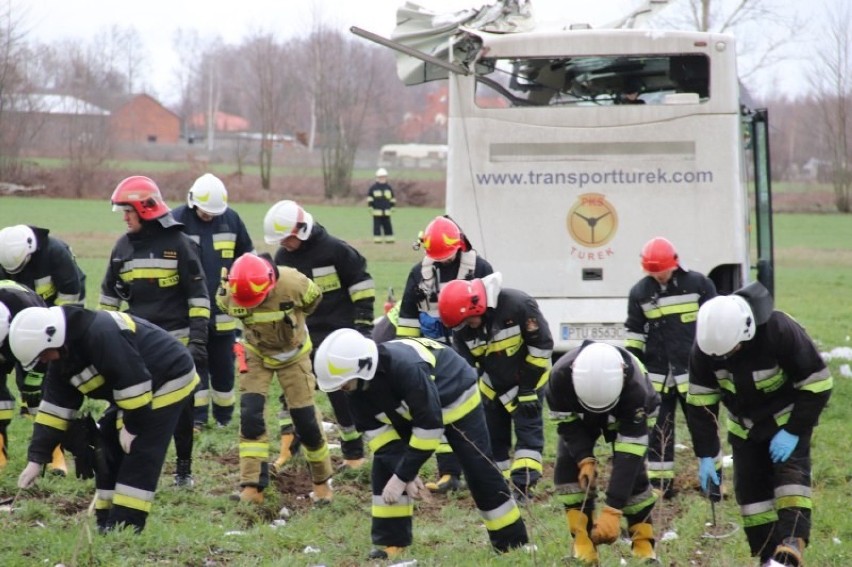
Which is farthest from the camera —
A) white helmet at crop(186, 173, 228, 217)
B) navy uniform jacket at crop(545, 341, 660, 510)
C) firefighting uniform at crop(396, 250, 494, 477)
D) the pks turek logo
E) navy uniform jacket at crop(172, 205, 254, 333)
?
the pks turek logo

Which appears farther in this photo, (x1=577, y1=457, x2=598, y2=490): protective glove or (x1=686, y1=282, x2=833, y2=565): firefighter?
(x1=577, y1=457, x2=598, y2=490): protective glove

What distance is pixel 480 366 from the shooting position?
843 centimetres

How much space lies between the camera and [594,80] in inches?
469

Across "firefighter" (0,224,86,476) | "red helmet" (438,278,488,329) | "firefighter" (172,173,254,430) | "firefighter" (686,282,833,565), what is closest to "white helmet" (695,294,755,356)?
"firefighter" (686,282,833,565)

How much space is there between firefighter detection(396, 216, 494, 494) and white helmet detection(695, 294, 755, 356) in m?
2.92

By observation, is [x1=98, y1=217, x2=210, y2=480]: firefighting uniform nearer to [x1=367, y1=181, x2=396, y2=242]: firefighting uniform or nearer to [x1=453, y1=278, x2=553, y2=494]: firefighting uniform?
[x1=453, y1=278, x2=553, y2=494]: firefighting uniform

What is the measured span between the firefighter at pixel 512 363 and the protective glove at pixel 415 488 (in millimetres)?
612

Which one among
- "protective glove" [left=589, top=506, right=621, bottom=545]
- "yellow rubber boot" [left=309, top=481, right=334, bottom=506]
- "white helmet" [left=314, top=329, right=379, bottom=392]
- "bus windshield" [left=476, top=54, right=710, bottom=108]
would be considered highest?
"bus windshield" [left=476, top=54, right=710, bottom=108]

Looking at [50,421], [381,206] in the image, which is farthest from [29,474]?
[381,206]

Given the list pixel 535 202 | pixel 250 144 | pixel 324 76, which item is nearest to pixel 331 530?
pixel 535 202

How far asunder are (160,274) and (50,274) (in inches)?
42.2

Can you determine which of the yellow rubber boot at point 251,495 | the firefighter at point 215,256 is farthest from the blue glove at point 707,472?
the firefighter at point 215,256

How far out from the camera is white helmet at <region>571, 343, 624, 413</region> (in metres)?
6.04

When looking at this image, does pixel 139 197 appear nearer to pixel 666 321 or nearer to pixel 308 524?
pixel 308 524
